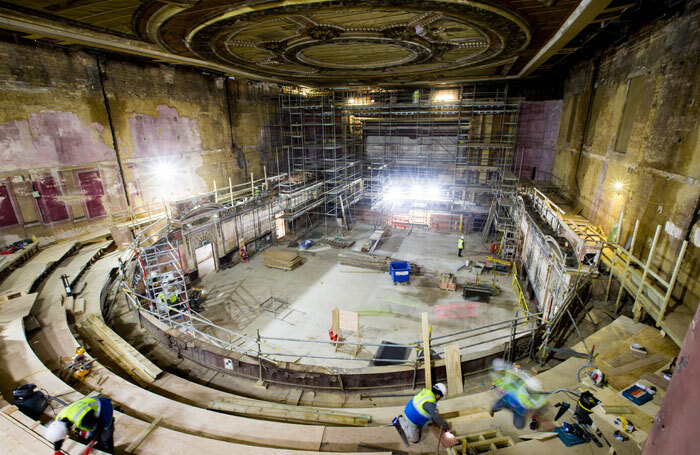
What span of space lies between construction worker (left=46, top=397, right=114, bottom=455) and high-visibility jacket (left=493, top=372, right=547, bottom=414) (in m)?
6.16

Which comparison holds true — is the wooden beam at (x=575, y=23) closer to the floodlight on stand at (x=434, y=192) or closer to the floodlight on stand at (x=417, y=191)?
the floodlight on stand at (x=434, y=192)

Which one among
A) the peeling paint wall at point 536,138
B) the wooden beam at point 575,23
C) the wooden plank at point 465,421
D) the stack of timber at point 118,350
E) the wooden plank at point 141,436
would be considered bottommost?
the stack of timber at point 118,350

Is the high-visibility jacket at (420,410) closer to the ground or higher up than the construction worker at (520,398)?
higher up

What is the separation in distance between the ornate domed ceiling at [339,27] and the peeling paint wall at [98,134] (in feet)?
13.2

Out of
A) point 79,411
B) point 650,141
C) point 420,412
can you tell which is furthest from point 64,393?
point 650,141

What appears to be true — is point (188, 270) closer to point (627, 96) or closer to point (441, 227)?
point (441, 227)

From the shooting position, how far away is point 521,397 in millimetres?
5164

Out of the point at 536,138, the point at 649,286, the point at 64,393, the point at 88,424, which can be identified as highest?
the point at 536,138

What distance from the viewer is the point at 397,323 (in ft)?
39.4

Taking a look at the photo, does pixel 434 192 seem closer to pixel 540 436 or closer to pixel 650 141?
pixel 650 141

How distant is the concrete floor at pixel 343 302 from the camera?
11.2 meters

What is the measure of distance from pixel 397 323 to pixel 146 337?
817cm

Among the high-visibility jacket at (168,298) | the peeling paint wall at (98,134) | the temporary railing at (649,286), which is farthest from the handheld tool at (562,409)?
the peeling paint wall at (98,134)

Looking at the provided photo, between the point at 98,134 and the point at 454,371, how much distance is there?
1672 cm
